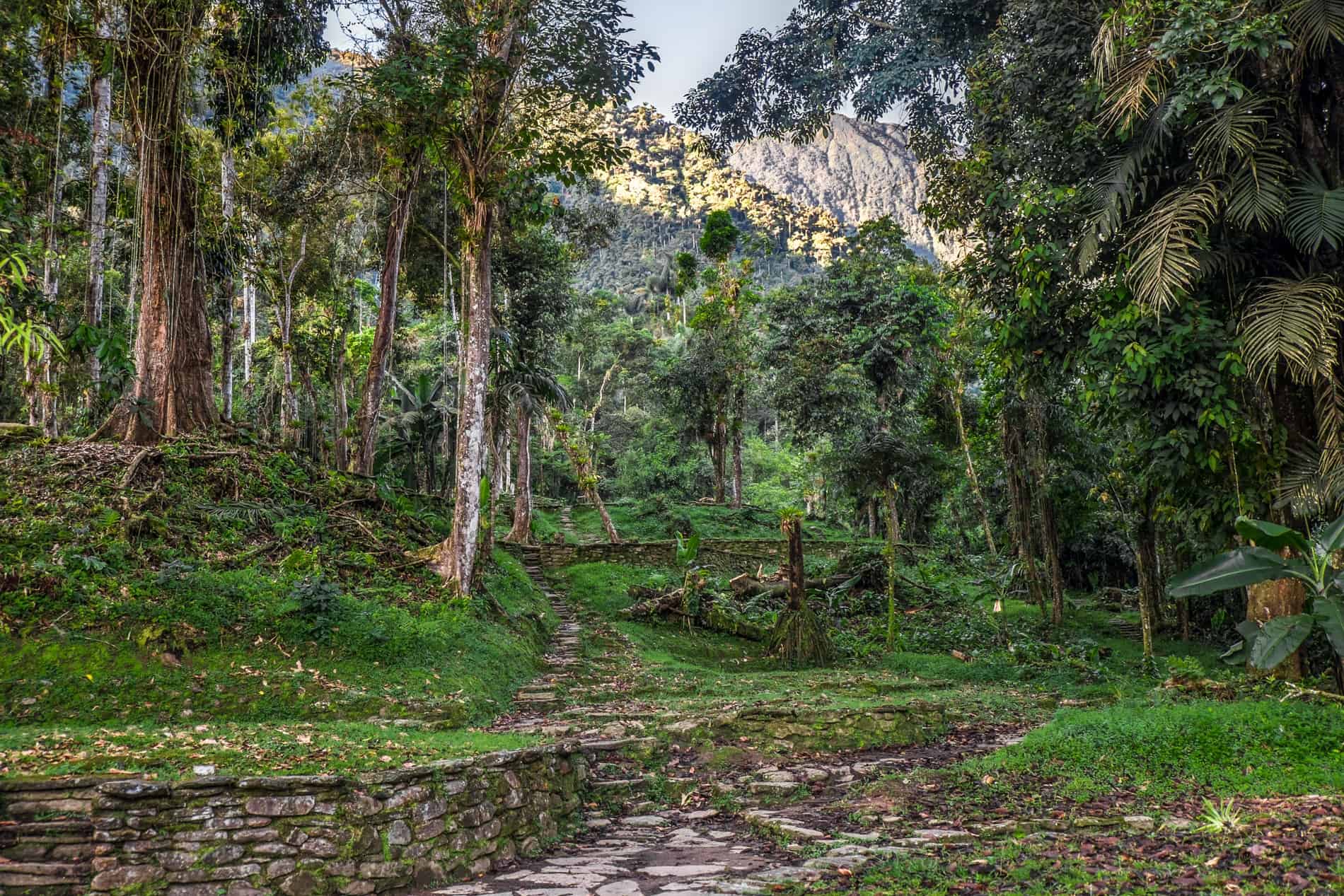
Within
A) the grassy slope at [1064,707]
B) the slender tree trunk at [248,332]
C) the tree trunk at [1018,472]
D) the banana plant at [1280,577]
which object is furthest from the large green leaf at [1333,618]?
the slender tree trunk at [248,332]

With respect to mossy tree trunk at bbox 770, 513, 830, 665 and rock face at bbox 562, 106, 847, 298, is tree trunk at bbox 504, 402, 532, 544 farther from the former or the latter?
rock face at bbox 562, 106, 847, 298

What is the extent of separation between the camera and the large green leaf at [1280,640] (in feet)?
17.5

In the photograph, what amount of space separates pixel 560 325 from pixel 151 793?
1813 cm

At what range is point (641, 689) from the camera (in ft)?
32.0

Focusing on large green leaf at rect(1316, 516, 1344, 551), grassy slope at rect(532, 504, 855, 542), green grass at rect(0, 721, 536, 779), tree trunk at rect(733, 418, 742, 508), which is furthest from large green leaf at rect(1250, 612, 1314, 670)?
tree trunk at rect(733, 418, 742, 508)

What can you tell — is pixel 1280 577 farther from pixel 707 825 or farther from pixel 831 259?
pixel 831 259

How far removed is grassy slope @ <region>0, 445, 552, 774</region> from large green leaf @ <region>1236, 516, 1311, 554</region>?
5678 mm

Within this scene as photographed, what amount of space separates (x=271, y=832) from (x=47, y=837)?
103 cm

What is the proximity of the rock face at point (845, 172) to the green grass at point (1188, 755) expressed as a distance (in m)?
119

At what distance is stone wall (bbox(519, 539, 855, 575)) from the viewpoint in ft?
65.4

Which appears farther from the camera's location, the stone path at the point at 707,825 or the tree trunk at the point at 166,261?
the tree trunk at the point at 166,261

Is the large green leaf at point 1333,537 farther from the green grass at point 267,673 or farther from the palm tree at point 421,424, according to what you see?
the palm tree at point 421,424

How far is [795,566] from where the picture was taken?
12750 mm

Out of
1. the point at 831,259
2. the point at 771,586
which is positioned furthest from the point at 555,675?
the point at 831,259
